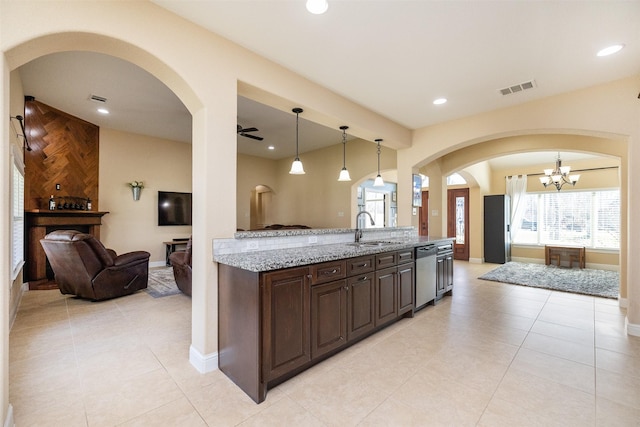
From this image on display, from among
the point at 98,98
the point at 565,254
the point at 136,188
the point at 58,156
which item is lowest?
the point at 565,254

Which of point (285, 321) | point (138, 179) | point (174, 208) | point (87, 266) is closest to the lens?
point (285, 321)

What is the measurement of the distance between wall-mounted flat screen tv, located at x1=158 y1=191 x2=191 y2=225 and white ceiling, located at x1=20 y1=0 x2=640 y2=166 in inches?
114

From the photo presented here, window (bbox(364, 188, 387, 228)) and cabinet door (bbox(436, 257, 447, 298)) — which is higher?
window (bbox(364, 188, 387, 228))

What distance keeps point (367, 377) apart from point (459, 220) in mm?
7343

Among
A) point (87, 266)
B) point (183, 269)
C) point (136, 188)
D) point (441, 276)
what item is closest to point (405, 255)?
A: point (441, 276)

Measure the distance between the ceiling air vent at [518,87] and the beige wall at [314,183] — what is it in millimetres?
2858

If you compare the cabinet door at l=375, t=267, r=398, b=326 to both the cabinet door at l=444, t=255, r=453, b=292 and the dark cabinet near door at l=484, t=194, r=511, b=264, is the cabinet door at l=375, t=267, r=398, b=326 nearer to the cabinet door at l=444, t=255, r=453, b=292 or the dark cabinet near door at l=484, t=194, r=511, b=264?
the cabinet door at l=444, t=255, r=453, b=292

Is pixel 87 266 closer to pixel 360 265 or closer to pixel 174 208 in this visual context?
pixel 174 208

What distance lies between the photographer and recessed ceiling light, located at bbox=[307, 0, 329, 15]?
6.66 feet

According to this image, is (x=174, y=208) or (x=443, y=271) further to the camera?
(x=174, y=208)

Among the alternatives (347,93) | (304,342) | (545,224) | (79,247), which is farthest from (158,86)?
(545,224)

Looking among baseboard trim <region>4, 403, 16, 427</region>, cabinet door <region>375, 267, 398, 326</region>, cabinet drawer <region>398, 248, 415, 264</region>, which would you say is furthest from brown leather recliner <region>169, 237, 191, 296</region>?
cabinet drawer <region>398, 248, 415, 264</region>

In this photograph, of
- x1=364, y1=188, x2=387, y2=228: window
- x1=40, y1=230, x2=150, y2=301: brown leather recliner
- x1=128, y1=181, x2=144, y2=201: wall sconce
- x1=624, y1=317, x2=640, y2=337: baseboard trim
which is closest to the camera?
x1=624, y1=317, x2=640, y2=337: baseboard trim

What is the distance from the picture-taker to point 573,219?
7191 mm
